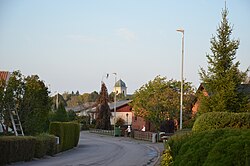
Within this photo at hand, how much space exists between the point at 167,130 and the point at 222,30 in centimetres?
2916

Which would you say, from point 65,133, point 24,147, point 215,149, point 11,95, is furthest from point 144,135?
point 215,149

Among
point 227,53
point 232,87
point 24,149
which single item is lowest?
point 24,149

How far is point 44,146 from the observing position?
30.8 metres

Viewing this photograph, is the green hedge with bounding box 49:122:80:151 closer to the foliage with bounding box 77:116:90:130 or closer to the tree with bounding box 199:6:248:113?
the tree with bounding box 199:6:248:113

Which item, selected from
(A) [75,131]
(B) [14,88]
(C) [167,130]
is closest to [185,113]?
(C) [167,130]

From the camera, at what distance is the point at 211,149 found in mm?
11289

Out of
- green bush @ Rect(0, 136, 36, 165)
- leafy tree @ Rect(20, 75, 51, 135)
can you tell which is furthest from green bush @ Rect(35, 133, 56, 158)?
leafy tree @ Rect(20, 75, 51, 135)

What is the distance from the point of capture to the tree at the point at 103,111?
251 feet

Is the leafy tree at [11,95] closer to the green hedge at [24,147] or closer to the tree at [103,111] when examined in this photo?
the green hedge at [24,147]

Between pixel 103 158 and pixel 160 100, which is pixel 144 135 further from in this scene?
pixel 103 158

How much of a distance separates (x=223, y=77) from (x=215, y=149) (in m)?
13.9

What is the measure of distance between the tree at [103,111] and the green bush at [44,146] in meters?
43.2

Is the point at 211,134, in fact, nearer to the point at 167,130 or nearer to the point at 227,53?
the point at 227,53

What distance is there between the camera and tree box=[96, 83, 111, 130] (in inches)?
3014
